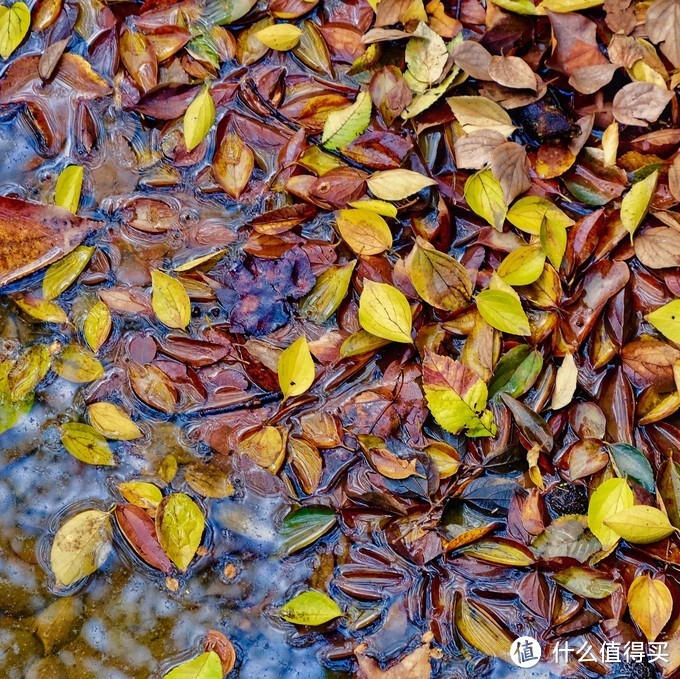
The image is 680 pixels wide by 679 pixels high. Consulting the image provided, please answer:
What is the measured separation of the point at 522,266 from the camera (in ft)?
5.15

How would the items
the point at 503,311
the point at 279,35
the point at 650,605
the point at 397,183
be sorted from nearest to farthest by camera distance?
the point at 650,605 < the point at 503,311 < the point at 397,183 < the point at 279,35

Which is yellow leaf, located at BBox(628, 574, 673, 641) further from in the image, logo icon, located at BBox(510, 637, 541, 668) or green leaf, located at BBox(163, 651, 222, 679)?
green leaf, located at BBox(163, 651, 222, 679)

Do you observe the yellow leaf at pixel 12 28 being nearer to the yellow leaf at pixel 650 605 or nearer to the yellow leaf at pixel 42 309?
the yellow leaf at pixel 42 309

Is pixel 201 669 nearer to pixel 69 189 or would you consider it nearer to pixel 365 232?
pixel 365 232

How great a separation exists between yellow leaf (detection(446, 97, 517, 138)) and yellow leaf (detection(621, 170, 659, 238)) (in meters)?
0.34

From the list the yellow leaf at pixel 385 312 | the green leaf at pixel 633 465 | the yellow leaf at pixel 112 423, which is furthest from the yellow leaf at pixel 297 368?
the green leaf at pixel 633 465

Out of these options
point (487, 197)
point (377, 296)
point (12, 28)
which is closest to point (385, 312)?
point (377, 296)

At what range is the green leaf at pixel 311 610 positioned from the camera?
4.81ft

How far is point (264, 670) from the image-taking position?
1.50 metres

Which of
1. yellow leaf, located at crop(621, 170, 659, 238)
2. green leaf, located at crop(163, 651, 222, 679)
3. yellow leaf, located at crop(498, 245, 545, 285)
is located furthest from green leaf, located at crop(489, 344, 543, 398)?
green leaf, located at crop(163, 651, 222, 679)

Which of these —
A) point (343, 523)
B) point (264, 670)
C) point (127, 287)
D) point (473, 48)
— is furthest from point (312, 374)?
point (473, 48)

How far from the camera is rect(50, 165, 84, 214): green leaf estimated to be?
1.69 m

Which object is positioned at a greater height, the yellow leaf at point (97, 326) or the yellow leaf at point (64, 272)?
the yellow leaf at point (64, 272)

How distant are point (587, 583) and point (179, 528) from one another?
94cm
